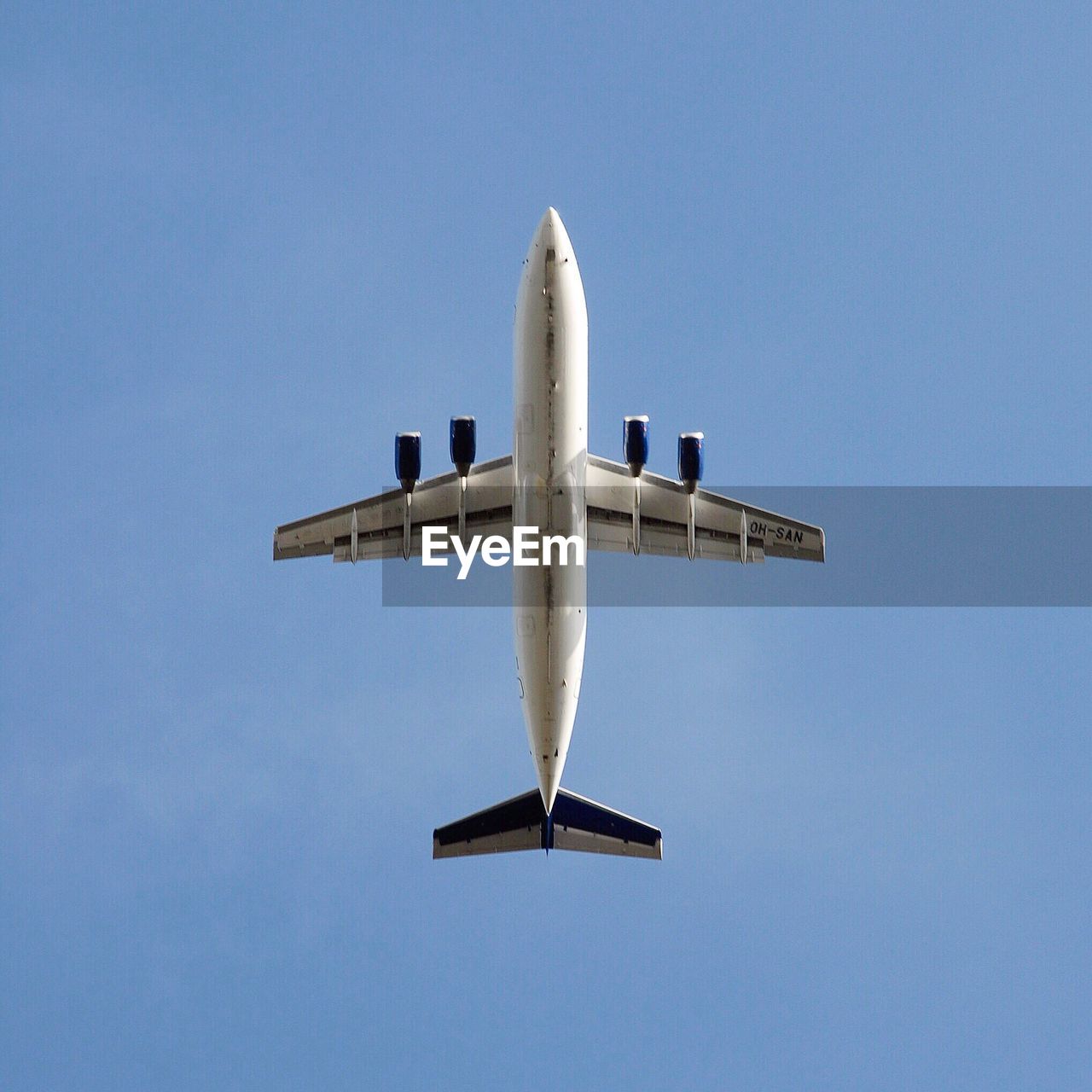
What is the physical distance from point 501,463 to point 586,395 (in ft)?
17.6

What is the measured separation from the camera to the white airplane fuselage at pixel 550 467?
4728 cm

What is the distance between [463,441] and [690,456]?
6779 millimetres

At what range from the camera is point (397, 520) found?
2140 inches

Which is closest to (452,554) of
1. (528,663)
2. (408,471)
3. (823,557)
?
(408,471)

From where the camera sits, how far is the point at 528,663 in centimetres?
4862

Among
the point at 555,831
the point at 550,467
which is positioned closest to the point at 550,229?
the point at 550,467

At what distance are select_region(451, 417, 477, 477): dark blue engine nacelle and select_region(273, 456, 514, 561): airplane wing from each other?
111 centimetres

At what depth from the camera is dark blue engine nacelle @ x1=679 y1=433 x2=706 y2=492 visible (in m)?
52.5

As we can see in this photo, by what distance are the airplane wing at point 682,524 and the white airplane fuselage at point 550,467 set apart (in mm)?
4631

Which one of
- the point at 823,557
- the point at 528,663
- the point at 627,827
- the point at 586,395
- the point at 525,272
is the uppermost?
the point at 525,272

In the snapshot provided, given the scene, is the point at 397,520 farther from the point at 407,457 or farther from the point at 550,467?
the point at 550,467

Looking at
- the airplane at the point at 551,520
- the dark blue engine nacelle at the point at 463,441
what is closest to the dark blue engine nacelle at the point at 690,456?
the airplane at the point at 551,520

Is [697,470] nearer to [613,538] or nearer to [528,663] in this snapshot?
[613,538]

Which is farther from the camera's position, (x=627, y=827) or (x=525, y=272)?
(x=627, y=827)
